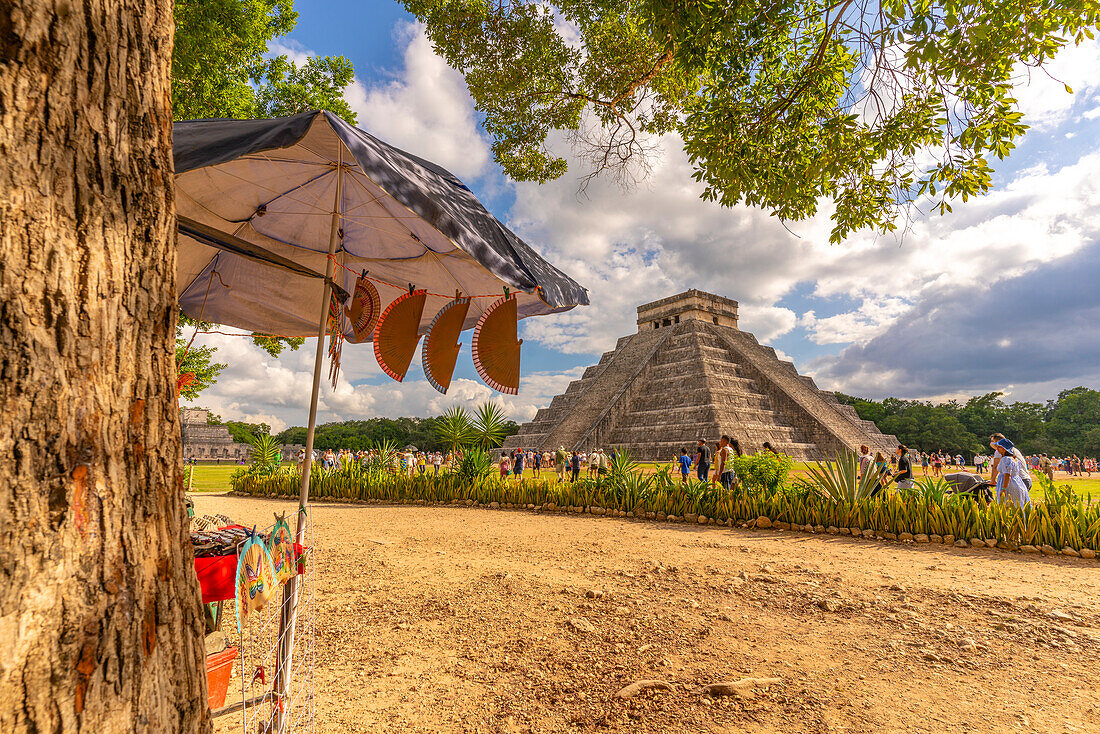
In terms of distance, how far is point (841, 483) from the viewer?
23.5 feet

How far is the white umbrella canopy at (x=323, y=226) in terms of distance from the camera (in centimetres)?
195

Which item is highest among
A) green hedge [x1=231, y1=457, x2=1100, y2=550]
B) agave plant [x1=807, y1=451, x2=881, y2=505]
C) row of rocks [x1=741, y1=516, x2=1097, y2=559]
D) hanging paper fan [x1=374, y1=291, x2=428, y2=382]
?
hanging paper fan [x1=374, y1=291, x2=428, y2=382]

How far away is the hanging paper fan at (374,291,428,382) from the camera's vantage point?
10.8ft

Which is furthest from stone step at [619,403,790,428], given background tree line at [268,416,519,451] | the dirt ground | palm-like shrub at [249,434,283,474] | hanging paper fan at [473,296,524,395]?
background tree line at [268,416,519,451]

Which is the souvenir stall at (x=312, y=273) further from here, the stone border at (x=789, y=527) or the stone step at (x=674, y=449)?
the stone step at (x=674, y=449)

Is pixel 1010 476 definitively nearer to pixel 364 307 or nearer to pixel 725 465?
pixel 725 465

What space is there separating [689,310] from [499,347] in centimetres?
3167

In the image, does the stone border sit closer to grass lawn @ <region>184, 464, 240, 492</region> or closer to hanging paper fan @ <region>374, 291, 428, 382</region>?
grass lawn @ <region>184, 464, 240, 492</region>

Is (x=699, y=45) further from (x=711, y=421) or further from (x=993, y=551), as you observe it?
(x=711, y=421)

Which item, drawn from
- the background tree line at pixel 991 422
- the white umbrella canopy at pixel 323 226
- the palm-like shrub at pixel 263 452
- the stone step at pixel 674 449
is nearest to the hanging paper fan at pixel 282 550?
the white umbrella canopy at pixel 323 226

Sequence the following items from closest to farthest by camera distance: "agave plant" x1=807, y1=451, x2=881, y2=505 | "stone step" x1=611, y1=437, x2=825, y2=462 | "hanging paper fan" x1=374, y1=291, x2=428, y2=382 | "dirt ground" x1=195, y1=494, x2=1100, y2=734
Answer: "dirt ground" x1=195, y1=494, x2=1100, y2=734, "hanging paper fan" x1=374, y1=291, x2=428, y2=382, "agave plant" x1=807, y1=451, x2=881, y2=505, "stone step" x1=611, y1=437, x2=825, y2=462

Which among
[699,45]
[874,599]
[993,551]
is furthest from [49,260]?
[993,551]

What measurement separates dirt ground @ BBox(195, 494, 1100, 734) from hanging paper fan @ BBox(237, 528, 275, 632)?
0.90 m

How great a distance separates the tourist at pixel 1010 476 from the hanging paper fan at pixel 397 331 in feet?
23.4
